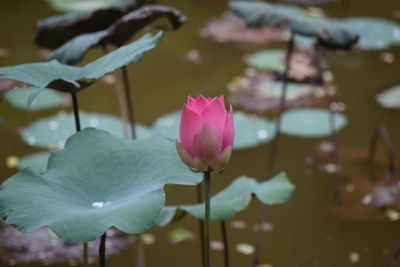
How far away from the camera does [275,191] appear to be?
4.90ft

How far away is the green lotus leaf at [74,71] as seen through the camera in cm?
125

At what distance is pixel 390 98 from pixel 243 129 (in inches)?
38.0

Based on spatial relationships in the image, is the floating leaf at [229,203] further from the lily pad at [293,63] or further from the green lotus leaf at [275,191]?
the lily pad at [293,63]

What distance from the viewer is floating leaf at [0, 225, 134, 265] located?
2072 millimetres

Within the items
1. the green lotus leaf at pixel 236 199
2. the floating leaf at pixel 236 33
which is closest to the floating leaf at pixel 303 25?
the green lotus leaf at pixel 236 199

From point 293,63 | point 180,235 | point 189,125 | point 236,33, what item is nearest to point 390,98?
point 293,63

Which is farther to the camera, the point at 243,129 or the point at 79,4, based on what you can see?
the point at 79,4

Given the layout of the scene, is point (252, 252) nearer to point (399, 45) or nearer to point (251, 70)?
point (251, 70)

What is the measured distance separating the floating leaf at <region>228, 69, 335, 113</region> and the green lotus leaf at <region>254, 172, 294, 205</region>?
5.12 ft

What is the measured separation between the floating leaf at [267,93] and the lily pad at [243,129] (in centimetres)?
30

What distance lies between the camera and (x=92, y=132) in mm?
1257

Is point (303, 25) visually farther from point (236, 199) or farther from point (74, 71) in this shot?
point (74, 71)

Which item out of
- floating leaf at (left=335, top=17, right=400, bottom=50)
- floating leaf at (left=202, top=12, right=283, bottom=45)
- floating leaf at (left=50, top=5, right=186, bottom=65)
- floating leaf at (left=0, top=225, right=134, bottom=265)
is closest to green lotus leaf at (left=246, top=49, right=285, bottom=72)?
floating leaf at (left=202, top=12, right=283, bottom=45)

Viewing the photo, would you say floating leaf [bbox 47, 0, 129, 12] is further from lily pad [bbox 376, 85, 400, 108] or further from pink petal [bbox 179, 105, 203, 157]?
pink petal [bbox 179, 105, 203, 157]
